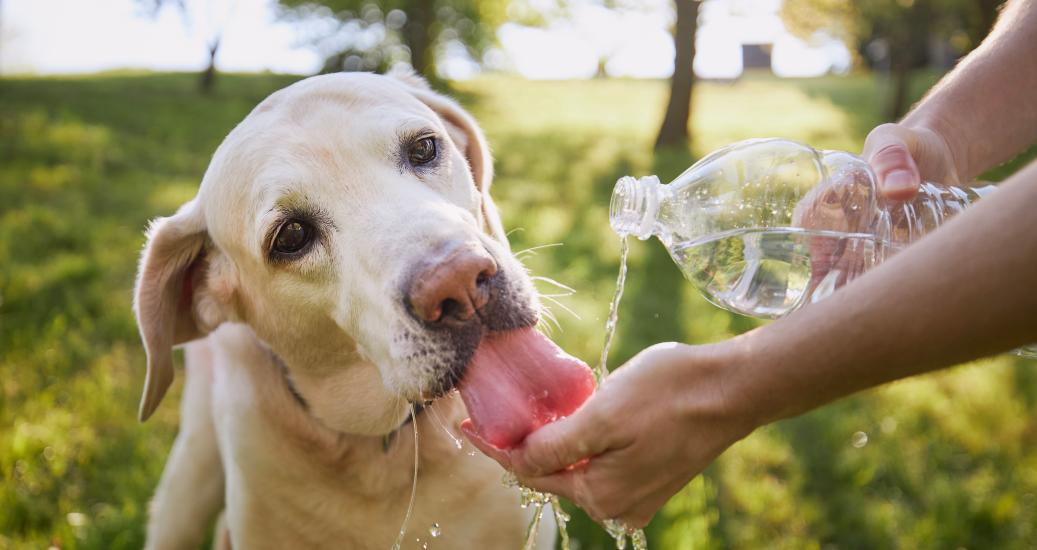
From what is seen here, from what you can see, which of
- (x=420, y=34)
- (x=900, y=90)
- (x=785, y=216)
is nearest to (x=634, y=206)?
(x=785, y=216)

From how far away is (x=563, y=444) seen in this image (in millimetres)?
1600

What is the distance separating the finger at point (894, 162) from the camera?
1.97 meters

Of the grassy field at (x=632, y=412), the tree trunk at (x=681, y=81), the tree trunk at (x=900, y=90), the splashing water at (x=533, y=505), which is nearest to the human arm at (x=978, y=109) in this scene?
the splashing water at (x=533, y=505)

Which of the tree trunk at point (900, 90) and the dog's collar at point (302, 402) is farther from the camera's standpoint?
the tree trunk at point (900, 90)

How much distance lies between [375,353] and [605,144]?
11.4 meters

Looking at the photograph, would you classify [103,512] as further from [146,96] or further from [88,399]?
[146,96]

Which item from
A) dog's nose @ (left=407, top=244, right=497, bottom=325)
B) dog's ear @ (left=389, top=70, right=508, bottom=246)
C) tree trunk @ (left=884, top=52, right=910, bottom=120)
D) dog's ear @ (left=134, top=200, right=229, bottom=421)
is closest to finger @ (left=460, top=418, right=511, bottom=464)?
dog's nose @ (left=407, top=244, right=497, bottom=325)

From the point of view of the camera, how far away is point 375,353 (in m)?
2.06

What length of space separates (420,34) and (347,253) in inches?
866

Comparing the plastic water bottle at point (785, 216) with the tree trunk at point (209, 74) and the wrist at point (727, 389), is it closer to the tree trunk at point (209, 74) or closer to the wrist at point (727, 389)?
the wrist at point (727, 389)

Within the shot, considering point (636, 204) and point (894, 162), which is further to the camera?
point (636, 204)

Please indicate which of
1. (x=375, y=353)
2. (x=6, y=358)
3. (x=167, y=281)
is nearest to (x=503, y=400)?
(x=375, y=353)

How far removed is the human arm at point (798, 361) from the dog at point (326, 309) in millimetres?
471

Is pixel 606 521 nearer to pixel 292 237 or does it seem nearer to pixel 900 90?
pixel 292 237
